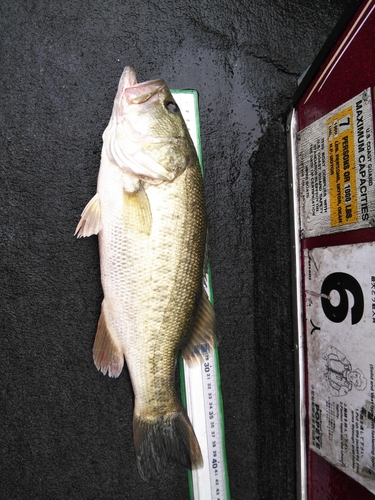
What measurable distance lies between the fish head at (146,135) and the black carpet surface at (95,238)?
429mm

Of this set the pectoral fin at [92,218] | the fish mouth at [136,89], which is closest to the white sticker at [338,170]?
the fish mouth at [136,89]

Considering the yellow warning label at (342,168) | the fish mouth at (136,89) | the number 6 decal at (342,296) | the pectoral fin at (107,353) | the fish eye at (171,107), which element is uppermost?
the fish mouth at (136,89)

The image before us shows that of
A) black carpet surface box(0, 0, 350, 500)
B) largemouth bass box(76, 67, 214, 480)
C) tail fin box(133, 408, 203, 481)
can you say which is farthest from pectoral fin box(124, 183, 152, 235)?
tail fin box(133, 408, 203, 481)

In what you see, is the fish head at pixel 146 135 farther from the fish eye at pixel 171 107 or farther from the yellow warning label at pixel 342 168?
the yellow warning label at pixel 342 168

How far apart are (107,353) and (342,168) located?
1.17 metres

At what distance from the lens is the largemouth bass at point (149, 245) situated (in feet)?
4.91

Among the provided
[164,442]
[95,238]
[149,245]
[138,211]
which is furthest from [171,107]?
[164,442]

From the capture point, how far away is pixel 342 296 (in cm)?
162

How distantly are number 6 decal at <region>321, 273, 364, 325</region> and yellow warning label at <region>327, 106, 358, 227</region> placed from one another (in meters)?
0.22

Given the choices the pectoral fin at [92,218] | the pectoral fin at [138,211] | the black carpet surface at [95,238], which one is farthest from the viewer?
the black carpet surface at [95,238]

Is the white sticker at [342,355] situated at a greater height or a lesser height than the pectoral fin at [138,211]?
lesser

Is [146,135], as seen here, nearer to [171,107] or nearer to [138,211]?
[171,107]

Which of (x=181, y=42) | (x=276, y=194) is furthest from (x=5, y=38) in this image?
(x=276, y=194)

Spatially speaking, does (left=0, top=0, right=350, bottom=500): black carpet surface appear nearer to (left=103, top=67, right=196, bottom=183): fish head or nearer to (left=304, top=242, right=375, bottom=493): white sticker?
(left=304, top=242, right=375, bottom=493): white sticker
